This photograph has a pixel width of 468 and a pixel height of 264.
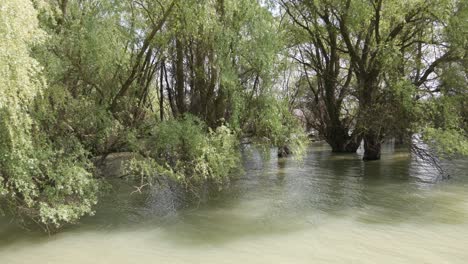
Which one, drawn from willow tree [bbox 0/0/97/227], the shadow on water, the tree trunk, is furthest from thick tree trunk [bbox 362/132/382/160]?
willow tree [bbox 0/0/97/227]

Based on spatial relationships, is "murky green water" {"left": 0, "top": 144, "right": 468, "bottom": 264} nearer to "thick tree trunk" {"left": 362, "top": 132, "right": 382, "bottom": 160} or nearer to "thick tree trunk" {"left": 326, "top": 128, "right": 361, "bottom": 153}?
"thick tree trunk" {"left": 362, "top": 132, "right": 382, "bottom": 160}

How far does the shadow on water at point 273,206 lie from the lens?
8164 millimetres

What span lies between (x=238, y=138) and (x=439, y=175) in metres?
7.87

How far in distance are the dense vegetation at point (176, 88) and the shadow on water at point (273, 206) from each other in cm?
69

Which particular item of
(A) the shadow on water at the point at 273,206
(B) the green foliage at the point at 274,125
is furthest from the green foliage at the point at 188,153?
(B) the green foliage at the point at 274,125

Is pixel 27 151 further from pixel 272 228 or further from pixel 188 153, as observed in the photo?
pixel 272 228

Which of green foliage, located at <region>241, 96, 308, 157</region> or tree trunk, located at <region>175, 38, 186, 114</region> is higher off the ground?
tree trunk, located at <region>175, 38, 186, 114</region>

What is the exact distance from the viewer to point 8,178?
6.72m

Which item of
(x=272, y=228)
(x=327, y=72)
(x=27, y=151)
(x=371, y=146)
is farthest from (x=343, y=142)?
(x=27, y=151)

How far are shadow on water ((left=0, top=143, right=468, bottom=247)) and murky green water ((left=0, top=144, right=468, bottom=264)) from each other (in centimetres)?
2

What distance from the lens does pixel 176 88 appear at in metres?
14.7

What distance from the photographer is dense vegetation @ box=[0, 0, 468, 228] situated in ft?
22.5

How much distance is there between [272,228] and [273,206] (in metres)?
1.85

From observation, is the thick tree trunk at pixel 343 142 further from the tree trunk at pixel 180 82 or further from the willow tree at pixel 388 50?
the tree trunk at pixel 180 82
